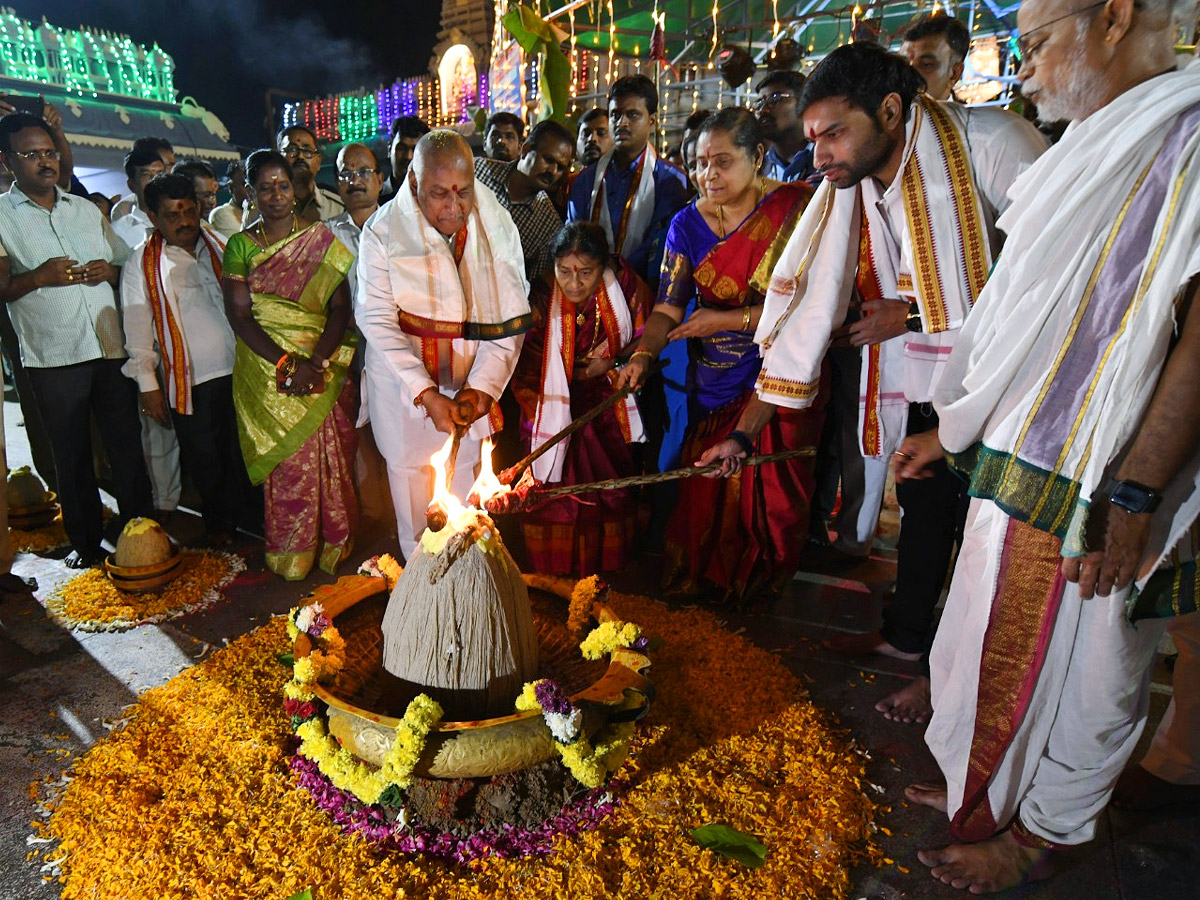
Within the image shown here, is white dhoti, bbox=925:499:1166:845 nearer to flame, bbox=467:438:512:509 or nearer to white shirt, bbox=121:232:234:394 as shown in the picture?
flame, bbox=467:438:512:509

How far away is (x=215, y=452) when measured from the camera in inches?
169

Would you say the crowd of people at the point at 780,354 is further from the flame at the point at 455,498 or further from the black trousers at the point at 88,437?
the flame at the point at 455,498

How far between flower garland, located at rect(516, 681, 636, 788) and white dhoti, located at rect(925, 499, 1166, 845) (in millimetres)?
991

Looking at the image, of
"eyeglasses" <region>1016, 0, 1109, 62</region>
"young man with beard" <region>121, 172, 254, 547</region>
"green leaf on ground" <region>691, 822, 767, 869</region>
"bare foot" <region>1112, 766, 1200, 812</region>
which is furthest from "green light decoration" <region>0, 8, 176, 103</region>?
"bare foot" <region>1112, 766, 1200, 812</region>

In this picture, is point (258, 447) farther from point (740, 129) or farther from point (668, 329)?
point (740, 129)

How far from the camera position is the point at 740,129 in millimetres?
3168

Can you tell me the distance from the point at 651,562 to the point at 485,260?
6.14 ft

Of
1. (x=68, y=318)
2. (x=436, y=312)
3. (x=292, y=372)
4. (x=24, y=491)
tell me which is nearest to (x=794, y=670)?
(x=436, y=312)

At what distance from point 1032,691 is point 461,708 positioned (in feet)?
5.00

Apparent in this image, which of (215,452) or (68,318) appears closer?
(68,318)

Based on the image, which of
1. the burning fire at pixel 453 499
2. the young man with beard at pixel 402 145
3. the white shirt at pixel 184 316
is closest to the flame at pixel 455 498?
the burning fire at pixel 453 499

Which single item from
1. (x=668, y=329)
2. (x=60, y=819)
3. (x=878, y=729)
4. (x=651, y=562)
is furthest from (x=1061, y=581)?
(x=60, y=819)

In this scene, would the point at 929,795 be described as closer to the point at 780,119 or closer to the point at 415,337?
the point at 415,337

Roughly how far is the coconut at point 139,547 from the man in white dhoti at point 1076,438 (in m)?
3.63
